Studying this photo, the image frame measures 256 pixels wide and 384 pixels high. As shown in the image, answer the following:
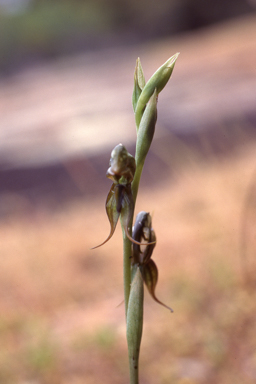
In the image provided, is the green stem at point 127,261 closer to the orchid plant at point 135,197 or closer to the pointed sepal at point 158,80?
the orchid plant at point 135,197

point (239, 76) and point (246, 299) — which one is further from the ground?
point (239, 76)

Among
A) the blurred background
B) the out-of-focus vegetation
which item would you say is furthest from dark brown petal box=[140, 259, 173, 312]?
the out-of-focus vegetation

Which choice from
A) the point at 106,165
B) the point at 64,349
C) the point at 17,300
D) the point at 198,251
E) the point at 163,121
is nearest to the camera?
the point at 64,349

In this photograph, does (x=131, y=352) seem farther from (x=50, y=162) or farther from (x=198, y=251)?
(x=50, y=162)

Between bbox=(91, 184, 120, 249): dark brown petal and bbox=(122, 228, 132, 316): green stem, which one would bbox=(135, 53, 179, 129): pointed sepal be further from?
bbox=(122, 228, 132, 316): green stem

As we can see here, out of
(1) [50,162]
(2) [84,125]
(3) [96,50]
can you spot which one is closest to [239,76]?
(2) [84,125]

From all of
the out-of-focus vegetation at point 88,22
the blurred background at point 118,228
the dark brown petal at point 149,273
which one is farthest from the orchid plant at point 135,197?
the out-of-focus vegetation at point 88,22

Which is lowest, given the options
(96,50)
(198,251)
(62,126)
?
(198,251)
